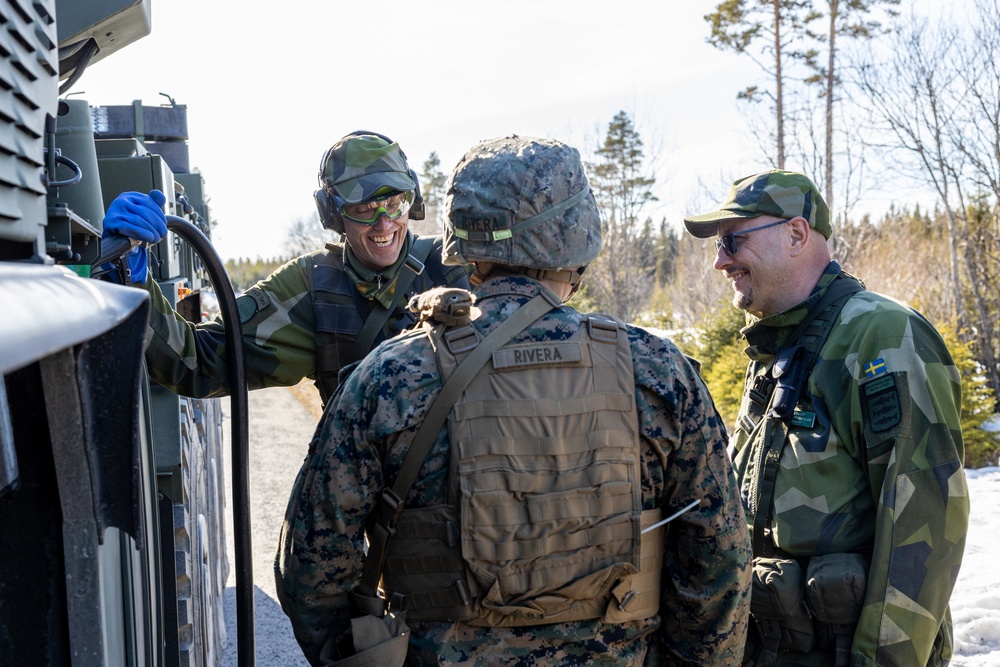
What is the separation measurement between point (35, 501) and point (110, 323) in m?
0.56

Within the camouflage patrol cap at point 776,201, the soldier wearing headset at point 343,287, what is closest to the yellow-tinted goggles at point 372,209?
the soldier wearing headset at point 343,287

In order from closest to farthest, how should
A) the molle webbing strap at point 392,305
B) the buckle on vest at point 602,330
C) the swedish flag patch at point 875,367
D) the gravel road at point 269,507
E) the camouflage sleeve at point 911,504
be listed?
the buckle on vest at point 602,330, the camouflage sleeve at point 911,504, the swedish flag patch at point 875,367, the molle webbing strap at point 392,305, the gravel road at point 269,507

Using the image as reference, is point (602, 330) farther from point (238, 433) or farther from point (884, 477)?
point (238, 433)

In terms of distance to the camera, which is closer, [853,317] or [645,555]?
[645,555]

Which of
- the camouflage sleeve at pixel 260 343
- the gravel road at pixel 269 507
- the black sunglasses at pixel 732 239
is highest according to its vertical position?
the black sunglasses at pixel 732 239

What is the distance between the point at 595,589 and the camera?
2.06 metres

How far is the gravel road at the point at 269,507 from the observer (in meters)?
5.56

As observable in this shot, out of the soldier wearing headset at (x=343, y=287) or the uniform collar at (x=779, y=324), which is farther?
the soldier wearing headset at (x=343, y=287)

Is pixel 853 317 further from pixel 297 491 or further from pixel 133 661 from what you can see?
pixel 133 661

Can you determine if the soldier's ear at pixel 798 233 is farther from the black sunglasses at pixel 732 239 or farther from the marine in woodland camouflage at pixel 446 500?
the marine in woodland camouflage at pixel 446 500

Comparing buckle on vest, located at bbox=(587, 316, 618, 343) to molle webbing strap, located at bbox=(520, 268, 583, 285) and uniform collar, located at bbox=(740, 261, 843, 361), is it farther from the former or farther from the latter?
uniform collar, located at bbox=(740, 261, 843, 361)

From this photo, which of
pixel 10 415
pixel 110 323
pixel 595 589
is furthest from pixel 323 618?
pixel 110 323

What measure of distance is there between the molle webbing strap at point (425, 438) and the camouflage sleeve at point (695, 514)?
292 millimetres

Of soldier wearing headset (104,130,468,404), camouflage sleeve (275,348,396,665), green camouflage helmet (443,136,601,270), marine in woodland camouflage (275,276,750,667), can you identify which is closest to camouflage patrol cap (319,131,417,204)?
soldier wearing headset (104,130,468,404)
